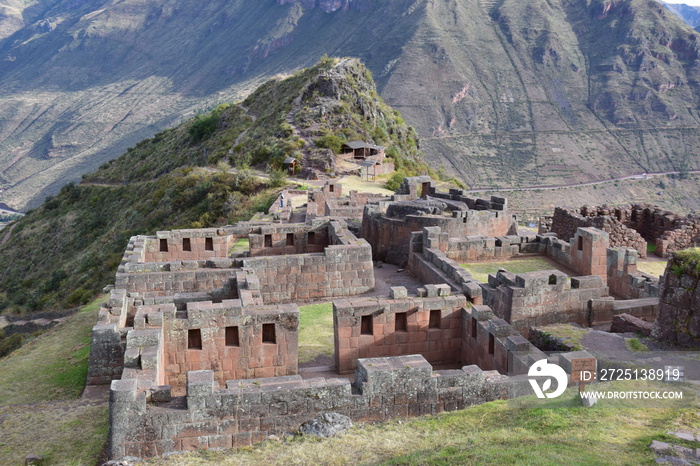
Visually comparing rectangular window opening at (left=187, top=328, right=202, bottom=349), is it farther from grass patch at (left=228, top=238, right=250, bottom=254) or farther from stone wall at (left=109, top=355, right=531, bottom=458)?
grass patch at (left=228, top=238, right=250, bottom=254)

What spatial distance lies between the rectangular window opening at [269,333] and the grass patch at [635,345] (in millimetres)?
7767

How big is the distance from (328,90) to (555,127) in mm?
78310

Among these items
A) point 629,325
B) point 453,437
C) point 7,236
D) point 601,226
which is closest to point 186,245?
point 629,325

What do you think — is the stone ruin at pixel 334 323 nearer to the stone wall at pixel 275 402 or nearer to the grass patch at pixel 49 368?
the stone wall at pixel 275 402

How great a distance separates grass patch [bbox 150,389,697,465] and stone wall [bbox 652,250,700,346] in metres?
3.46

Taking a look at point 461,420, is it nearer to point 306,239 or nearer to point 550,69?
point 306,239

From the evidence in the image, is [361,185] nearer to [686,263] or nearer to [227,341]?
[227,341]

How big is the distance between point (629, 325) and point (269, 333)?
8526 millimetres

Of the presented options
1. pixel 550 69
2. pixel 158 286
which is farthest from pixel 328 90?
pixel 550 69

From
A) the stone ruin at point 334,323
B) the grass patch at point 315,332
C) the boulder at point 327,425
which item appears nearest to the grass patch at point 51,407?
the stone ruin at point 334,323

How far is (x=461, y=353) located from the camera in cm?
1549

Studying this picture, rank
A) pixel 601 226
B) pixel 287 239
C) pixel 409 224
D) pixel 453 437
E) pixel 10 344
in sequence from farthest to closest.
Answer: pixel 601 226 → pixel 409 224 → pixel 10 344 → pixel 287 239 → pixel 453 437

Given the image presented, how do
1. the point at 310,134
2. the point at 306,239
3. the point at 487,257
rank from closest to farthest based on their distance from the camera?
the point at 487,257 → the point at 306,239 → the point at 310,134

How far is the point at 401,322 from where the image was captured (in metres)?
15.4
